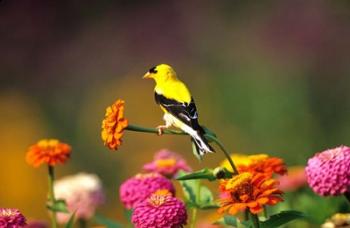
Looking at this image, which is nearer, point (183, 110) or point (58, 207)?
point (183, 110)

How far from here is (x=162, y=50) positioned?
3.08m

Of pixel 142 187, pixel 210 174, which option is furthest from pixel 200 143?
pixel 142 187

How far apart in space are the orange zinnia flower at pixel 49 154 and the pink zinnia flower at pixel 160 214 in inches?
11.0

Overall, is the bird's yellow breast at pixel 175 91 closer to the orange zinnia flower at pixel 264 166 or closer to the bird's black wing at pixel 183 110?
the bird's black wing at pixel 183 110

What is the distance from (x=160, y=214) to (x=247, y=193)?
0.28ft

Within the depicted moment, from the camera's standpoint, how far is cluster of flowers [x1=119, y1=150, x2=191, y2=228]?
3.48 ft

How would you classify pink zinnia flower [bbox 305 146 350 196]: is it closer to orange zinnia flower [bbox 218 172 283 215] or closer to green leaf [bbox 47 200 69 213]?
orange zinnia flower [bbox 218 172 283 215]

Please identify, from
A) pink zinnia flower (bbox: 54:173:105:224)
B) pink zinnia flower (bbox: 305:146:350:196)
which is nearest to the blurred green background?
pink zinnia flower (bbox: 54:173:105:224)

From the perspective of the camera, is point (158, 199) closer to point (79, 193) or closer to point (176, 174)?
point (176, 174)

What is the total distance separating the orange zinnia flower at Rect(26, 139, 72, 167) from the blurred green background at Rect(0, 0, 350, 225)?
1177mm

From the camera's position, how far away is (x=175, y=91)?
3.58ft

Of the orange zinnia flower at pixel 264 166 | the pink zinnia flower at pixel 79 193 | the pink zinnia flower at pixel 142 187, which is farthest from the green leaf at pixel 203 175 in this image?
the pink zinnia flower at pixel 79 193

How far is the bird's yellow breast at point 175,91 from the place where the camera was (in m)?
1.08

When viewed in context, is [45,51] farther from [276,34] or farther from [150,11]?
[276,34]
